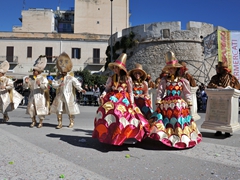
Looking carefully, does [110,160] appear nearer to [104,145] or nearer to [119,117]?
[119,117]

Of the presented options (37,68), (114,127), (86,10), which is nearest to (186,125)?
(114,127)

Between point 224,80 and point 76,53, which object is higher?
point 76,53

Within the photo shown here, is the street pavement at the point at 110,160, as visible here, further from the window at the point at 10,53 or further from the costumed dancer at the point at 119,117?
the window at the point at 10,53

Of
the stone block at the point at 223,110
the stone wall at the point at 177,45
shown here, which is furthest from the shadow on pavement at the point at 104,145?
the stone wall at the point at 177,45

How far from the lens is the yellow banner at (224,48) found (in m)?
15.8

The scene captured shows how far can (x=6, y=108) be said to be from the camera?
833 centimetres

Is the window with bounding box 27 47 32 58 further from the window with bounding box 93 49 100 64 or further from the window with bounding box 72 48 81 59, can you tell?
the window with bounding box 93 49 100 64

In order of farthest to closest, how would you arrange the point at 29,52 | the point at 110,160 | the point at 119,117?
the point at 29,52, the point at 119,117, the point at 110,160

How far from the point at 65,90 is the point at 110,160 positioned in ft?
11.8

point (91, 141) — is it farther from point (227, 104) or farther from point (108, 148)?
point (227, 104)

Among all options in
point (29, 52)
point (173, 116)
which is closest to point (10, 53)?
Answer: point (29, 52)

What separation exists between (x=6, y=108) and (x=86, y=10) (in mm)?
37517

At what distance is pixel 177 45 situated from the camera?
69.6 ft

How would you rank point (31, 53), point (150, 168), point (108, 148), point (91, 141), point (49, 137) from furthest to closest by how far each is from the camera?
point (31, 53) → point (49, 137) → point (91, 141) → point (108, 148) → point (150, 168)
